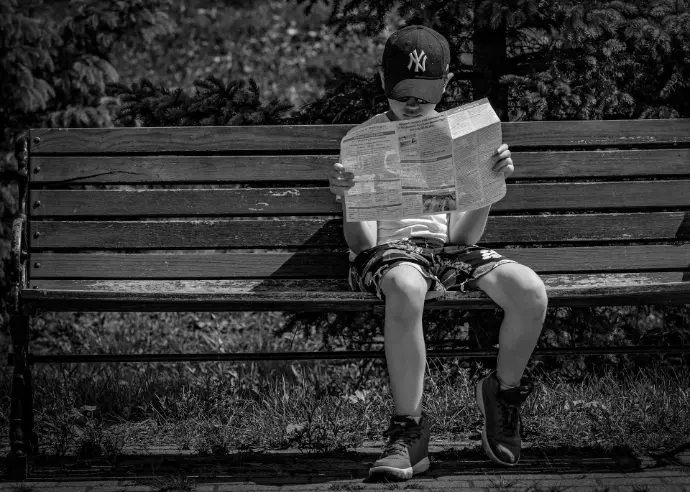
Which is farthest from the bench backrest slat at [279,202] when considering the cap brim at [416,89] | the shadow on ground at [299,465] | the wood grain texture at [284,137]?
the shadow on ground at [299,465]

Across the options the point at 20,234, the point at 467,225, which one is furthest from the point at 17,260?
the point at 467,225

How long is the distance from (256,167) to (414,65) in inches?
35.6

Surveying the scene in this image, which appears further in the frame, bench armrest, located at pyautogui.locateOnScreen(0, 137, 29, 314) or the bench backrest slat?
the bench backrest slat

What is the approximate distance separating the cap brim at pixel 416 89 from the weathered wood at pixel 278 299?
71cm

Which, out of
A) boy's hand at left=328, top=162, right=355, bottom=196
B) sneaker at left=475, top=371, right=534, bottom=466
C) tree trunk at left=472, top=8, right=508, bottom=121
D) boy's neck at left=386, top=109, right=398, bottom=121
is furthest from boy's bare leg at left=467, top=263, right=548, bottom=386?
tree trunk at left=472, top=8, right=508, bottom=121

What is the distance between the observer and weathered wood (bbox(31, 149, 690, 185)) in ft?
12.7

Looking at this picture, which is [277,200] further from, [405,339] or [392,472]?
[392,472]

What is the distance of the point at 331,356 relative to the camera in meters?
3.63

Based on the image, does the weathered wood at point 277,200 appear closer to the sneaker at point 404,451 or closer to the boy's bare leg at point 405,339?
the boy's bare leg at point 405,339

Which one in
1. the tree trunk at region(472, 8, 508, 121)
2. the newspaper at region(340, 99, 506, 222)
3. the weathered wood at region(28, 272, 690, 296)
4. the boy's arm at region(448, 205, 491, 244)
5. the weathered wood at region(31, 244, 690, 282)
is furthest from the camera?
the tree trunk at region(472, 8, 508, 121)

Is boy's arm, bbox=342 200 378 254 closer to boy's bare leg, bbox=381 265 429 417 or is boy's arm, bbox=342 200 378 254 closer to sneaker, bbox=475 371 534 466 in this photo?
boy's bare leg, bbox=381 265 429 417

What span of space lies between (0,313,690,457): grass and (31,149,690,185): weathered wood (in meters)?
0.92

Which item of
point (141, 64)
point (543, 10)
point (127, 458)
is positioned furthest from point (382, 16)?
point (141, 64)

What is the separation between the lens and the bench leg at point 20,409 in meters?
3.25
